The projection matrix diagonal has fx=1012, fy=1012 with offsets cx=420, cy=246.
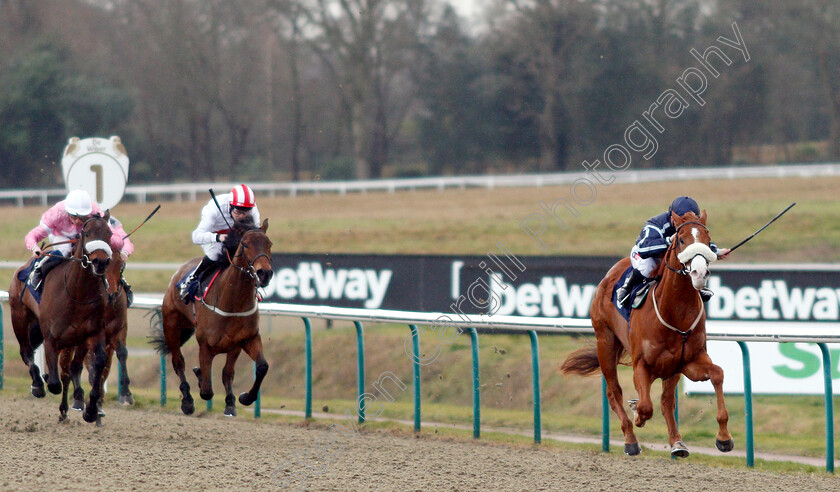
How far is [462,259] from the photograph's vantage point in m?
11.9

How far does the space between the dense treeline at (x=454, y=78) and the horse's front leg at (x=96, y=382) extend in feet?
79.8

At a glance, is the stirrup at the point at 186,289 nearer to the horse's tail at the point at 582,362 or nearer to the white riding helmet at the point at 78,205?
the white riding helmet at the point at 78,205

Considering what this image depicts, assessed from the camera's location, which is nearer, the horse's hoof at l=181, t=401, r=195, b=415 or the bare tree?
the horse's hoof at l=181, t=401, r=195, b=415

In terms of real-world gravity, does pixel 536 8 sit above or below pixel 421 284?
above

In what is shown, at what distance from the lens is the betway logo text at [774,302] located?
1049 centimetres

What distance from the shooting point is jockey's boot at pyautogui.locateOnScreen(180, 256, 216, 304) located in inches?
275

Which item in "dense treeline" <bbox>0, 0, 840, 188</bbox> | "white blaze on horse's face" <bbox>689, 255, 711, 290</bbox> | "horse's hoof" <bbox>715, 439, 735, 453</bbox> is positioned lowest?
"horse's hoof" <bbox>715, 439, 735, 453</bbox>

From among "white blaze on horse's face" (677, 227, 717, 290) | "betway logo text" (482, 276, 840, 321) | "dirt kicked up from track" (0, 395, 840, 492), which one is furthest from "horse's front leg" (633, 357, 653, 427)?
"betway logo text" (482, 276, 840, 321)

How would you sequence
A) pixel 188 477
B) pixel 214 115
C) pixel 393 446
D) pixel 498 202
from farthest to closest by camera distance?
pixel 214 115 → pixel 498 202 → pixel 393 446 → pixel 188 477

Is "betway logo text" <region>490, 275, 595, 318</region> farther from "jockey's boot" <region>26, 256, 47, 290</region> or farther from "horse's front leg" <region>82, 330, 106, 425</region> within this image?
"jockey's boot" <region>26, 256, 47, 290</region>

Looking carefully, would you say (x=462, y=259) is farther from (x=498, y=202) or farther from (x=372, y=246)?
(x=498, y=202)

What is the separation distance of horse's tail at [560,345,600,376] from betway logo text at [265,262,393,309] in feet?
Result: 18.2

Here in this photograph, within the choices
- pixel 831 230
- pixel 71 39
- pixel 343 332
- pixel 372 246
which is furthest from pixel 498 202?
pixel 71 39

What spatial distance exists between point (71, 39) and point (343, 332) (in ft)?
82.2
